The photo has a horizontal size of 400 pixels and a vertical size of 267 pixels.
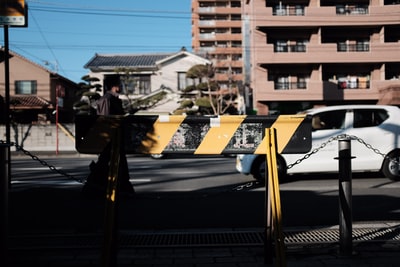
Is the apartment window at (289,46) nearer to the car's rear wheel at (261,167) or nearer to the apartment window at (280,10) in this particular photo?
the apartment window at (280,10)

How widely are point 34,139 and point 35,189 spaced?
Result: 18.6 m

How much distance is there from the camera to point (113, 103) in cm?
609

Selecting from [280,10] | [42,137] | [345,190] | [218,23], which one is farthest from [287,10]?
[218,23]

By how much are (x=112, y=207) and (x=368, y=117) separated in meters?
6.94

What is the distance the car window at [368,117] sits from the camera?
8.00 meters

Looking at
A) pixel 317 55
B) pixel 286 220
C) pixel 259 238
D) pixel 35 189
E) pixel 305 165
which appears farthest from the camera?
pixel 317 55

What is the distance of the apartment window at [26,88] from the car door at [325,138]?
25.8 meters

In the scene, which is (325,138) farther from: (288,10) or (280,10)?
(288,10)

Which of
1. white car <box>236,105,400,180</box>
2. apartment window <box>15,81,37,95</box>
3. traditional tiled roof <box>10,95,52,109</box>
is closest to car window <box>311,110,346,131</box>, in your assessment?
white car <box>236,105,400,180</box>

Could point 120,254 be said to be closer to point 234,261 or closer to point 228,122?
point 234,261

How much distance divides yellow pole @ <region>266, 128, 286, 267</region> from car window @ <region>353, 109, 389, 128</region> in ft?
19.0

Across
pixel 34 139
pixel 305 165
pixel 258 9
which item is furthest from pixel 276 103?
pixel 305 165

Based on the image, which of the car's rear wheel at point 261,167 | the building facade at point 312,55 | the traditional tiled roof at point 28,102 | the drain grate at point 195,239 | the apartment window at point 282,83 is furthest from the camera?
the apartment window at point 282,83

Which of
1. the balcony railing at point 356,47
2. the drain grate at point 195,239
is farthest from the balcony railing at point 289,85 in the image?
the drain grate at point 195,239
